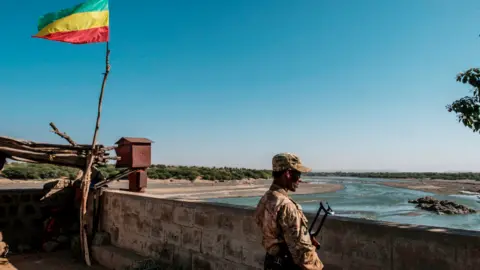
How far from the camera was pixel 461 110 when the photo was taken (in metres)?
4.08

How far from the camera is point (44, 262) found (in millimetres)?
7242

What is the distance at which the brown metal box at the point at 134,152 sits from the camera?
783cm

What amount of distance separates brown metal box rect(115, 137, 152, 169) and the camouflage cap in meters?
5.62

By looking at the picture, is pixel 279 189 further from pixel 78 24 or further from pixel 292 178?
pixel 78 24

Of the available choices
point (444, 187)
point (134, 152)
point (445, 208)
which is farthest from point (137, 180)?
point (444, 187)

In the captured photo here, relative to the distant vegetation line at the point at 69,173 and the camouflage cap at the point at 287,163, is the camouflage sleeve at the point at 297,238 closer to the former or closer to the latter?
the camouflage cap at the point at 287,163

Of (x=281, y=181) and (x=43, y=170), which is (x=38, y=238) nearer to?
(x=281, y=181)

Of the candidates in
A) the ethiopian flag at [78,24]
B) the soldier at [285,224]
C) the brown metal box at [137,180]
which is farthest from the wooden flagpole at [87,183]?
the soldier at [285,224]

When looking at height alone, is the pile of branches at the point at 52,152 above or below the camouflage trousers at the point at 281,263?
above

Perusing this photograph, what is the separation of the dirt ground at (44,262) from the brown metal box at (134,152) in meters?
2.12

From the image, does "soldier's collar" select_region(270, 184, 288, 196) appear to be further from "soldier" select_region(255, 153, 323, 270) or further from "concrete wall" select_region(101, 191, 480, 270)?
"concrete wall" select_region(101, 191, 480, 270)

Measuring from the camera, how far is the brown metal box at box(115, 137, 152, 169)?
783 centimetres

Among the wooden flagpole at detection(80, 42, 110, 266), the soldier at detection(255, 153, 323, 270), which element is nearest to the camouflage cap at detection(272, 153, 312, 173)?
the soldier at detection(255, 153, 323, 270)

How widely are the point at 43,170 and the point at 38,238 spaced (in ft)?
103
